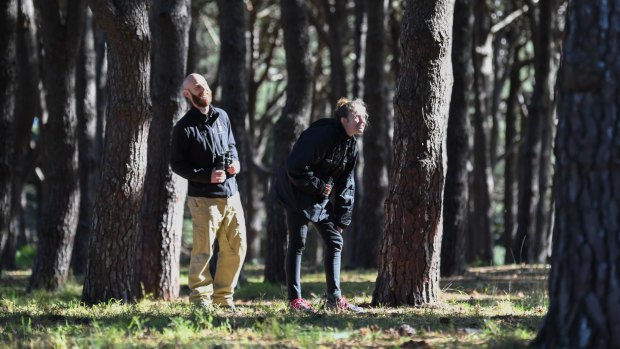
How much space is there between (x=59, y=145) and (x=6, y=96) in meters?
1.10

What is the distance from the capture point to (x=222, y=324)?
7.07 m

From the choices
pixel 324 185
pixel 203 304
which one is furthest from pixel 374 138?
pixel 203 304

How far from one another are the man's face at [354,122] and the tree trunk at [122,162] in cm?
241

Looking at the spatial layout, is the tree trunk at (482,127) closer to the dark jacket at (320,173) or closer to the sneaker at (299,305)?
the dark jacket at (320,173)

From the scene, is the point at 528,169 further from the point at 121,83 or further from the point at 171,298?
the point at 121,83

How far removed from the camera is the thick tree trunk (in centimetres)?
1108

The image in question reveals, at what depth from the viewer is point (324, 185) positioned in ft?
28.8

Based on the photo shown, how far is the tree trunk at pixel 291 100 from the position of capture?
1413cm

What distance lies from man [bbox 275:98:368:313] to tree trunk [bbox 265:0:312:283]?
16.8 feet

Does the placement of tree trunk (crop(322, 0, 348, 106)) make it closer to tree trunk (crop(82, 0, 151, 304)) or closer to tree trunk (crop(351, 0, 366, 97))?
tree trunk (crop(351, 0, 366, 97))

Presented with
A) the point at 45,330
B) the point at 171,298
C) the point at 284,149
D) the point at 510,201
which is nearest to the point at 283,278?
the point at 284,149

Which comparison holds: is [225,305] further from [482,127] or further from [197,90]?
[482,127]

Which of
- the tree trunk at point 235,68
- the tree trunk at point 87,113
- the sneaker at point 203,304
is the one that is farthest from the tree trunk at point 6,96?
the sneaker at point 203,304

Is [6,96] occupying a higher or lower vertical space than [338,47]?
lower
